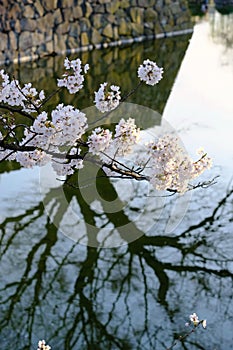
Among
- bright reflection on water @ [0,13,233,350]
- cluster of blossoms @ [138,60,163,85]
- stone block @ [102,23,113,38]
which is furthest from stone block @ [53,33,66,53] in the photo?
cluster of blossoms @ [138,60,163,85]

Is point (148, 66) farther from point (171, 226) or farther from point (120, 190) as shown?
point (120, 190)

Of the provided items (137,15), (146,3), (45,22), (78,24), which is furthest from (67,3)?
(146,3)

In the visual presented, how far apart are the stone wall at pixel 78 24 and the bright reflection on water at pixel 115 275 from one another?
3542 mm

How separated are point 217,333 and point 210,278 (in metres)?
0.44

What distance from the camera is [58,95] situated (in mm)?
5891

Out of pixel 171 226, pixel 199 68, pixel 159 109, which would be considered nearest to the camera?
pixel 171 226

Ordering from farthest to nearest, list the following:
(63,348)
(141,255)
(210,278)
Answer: (141,255) < (210,278) < (63,348)

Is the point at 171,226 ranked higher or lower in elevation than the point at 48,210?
lower

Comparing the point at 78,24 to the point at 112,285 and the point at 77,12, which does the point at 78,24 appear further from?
the point at 112,285

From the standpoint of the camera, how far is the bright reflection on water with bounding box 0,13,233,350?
2592 millimetres

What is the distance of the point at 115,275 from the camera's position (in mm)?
3012

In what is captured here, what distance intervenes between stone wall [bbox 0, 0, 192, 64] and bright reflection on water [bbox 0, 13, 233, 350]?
3542 millimetres

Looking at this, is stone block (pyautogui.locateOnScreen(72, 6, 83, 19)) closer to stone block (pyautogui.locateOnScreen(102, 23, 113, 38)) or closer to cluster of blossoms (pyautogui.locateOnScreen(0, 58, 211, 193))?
stone block (pyautogui.locateOnScreen(102, 23, 113, 38))

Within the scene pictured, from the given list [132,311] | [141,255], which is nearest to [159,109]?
[141,255]
